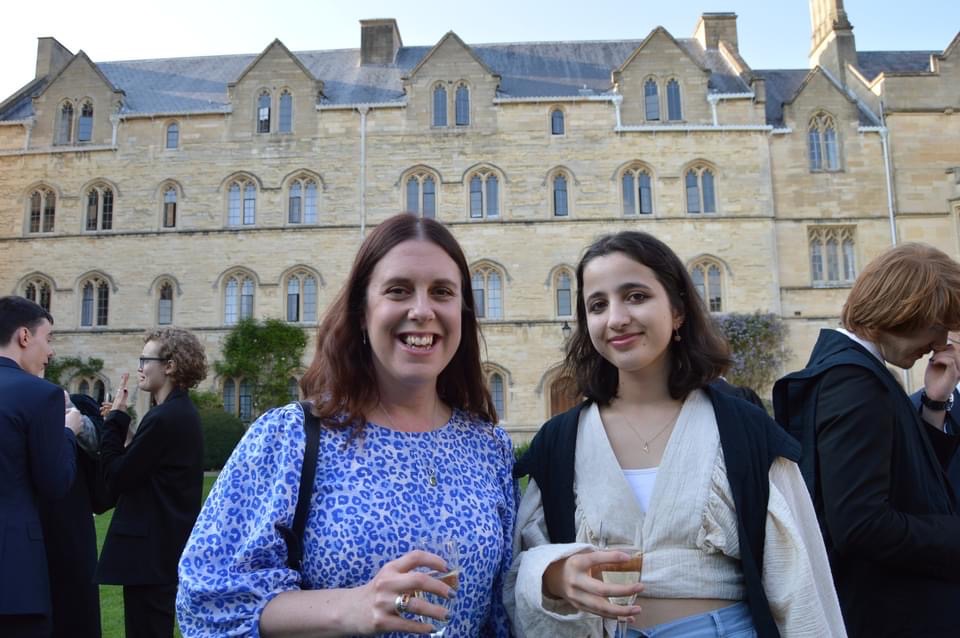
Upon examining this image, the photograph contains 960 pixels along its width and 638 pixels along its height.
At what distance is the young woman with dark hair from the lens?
1941mm

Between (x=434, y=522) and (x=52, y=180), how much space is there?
27.8 metres

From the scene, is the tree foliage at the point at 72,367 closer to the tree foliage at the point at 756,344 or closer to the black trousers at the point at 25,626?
the tree foliage at the point at 756,344

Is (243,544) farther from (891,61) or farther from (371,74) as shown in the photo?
(891,61)

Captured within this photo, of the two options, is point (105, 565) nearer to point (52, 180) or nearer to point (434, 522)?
point (434, 522)

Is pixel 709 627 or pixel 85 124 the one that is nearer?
pixel 709 627

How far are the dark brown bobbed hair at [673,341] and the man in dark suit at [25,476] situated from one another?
266 centimetres

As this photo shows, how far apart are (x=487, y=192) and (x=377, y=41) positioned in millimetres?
8387

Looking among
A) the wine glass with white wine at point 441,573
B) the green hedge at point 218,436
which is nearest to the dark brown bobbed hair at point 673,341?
the wine glass with white wine at point 441,573

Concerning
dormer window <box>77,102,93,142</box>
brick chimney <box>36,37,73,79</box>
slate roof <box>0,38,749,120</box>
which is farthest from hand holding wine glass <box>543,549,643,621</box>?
brick chimney <box>36,37,73,79</box>

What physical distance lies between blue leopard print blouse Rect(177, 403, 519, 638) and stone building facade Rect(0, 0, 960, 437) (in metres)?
20.8

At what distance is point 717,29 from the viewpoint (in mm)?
27734

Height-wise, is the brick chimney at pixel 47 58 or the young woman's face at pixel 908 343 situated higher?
the brick chimney at pixel 47 58

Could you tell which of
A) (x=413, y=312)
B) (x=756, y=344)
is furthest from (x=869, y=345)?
(x=756, y=344)

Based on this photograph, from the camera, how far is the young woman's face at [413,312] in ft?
6.72
